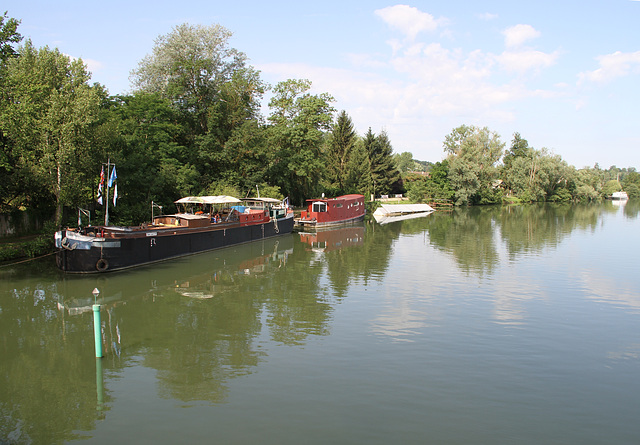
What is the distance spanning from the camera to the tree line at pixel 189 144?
24.5 metres

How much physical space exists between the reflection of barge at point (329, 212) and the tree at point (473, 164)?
33918 mm

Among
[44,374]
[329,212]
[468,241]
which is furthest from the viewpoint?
[329,212]

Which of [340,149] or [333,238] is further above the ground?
[340,149]

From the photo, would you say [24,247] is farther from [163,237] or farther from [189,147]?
[189,147]

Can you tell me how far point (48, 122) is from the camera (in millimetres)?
24000

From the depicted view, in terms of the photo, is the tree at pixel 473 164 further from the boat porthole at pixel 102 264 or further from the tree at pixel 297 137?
the boat porthole at pixel 102 264

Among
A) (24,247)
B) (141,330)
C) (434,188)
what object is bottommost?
(141,330)

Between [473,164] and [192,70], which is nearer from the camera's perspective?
[192,70]

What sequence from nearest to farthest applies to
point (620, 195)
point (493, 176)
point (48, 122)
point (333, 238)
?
point (48, 122) < point (333, 238) < point (493, 176) < point (620, 195)

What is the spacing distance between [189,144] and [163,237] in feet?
80.9

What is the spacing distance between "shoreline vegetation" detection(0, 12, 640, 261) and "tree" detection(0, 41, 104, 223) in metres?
0.07

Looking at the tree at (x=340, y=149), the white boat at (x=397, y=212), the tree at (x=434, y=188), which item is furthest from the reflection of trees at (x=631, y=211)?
the tree at (x=340, y=149)

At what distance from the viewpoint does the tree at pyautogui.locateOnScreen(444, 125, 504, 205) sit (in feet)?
263

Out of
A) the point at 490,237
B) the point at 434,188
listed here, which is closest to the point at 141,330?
the point at 490,237
